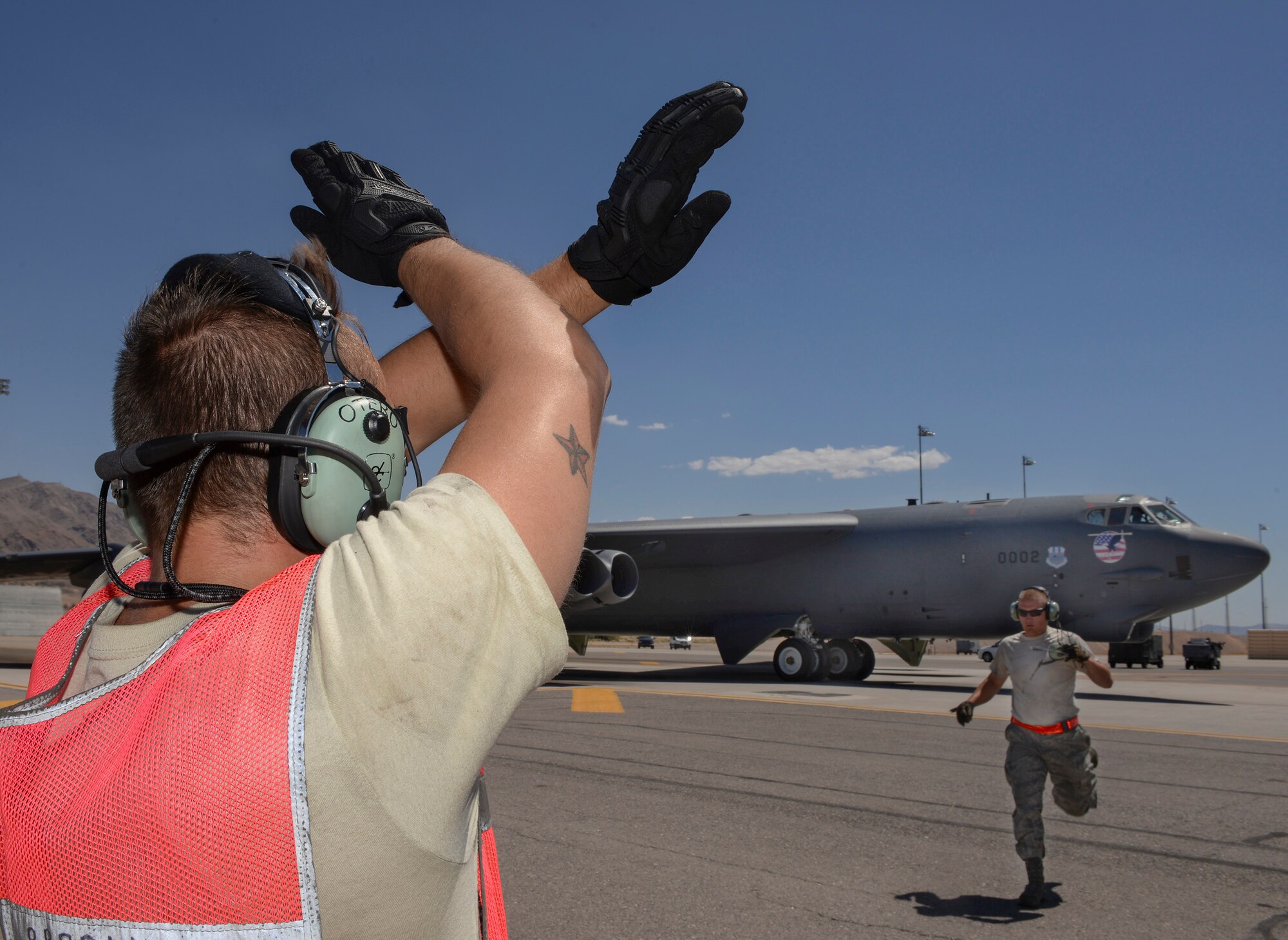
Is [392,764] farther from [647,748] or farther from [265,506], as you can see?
[647,748]

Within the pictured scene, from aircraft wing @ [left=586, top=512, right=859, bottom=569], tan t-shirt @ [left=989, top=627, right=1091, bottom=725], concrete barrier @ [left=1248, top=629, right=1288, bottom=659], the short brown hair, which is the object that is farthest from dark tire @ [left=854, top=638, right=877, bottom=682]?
concrete barrier @ [left=1248, top=629, right=1288, bottom=659]

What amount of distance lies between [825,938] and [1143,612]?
1312 centimetres

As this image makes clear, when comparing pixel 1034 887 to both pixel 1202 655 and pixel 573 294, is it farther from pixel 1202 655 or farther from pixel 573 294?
pixel 1202 655

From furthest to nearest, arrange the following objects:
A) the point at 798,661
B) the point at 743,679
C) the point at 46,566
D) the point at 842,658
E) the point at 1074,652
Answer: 1. the point at 46,566
2. the point at 743,679
3. the point at 842,658
4. the point at 798,661
5. the point at 1074,652

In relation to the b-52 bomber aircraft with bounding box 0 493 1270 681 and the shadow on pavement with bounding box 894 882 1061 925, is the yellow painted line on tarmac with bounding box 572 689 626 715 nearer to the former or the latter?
the b-52 bomber aircraft with bounding box 0 493 1270 681

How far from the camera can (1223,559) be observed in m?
14.8

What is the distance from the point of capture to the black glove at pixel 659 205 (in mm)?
1064

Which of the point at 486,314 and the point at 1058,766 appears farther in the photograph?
the point at 1058,766

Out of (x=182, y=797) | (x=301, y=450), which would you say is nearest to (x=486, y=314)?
(x=301, y=450)

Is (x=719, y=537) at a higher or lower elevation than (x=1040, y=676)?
higher

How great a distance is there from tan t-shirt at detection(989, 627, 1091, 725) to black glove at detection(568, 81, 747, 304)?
485 cm

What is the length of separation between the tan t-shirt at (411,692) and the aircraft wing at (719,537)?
17.6m

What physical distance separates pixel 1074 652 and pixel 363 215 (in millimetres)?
5369

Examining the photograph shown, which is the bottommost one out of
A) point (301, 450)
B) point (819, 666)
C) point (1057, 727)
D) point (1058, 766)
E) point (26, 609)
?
point (26, 609)
